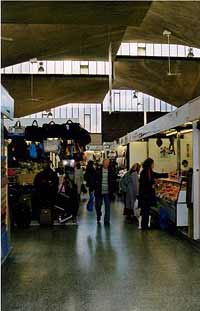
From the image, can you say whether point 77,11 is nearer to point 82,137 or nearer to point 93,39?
point 82,137

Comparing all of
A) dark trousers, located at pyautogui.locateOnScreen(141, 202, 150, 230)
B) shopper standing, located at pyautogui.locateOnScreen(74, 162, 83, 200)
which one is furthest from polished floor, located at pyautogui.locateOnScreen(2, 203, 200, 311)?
shopper standing, located at pyautogui.locateOnScreen(74, 162, 83, 200)

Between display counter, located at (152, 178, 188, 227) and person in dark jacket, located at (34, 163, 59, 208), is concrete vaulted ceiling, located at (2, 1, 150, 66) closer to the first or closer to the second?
person in dark jacket, located at (34, 163, 59, 208)

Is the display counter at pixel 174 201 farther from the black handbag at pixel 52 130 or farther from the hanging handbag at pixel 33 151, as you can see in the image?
the hanging handbag at pixel 33 151

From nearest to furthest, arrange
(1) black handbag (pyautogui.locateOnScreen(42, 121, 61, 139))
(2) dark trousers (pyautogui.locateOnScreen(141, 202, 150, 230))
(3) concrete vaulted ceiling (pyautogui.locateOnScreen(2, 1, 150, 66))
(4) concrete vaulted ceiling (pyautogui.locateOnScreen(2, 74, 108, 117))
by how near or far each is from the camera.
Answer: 1. (3) concrete vaulted ceiling (pyautogui.locateOnScreen(2, 1, 150, 66))
2. (2) dark trousers (pyautogui.locateOnScreen(141, 202, 150, 230))
3. (1) black handbag (pyautogui.locateOnScreen(42, 121, 61, 139))
4. (4) concrete vaulted ceiling (pyautogui.locateOnScreen(2, 74, 108, 117))

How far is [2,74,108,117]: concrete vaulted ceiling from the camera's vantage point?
19750mm

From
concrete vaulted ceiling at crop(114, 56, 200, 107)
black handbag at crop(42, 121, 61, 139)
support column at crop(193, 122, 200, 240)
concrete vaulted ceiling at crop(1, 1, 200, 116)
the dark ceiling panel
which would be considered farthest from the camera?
concrete vaulted ceiling at crop(114, 56, 200, 107)

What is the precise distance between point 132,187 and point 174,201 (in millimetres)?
2212

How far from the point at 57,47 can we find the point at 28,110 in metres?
13.7

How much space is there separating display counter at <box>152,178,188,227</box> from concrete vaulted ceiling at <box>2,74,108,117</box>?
10680 millimetres

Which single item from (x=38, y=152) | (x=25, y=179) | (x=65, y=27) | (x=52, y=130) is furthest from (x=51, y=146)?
(x=65, y=27)

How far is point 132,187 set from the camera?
10.7m

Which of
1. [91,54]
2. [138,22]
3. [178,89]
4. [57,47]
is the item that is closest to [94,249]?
[138,22]

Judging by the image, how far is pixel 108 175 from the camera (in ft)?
33.4

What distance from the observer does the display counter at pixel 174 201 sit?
329 inches
